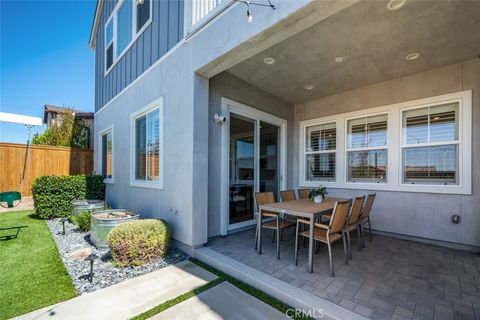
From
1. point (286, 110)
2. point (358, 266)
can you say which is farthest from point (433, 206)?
point (286, 110)

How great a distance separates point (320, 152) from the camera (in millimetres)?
6023

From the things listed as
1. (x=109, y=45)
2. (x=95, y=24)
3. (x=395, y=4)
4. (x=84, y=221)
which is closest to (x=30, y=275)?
(x=84, y=221)

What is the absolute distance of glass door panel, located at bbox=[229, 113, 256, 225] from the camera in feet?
15.9

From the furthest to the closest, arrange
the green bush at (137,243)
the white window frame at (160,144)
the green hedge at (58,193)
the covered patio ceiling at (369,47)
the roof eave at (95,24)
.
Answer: the roof eave at (95,24) < the green hedge at (58,193) < the white window frame at (160,144) < the green bush at (137,243) < the covered patio ceiling at (369,47)

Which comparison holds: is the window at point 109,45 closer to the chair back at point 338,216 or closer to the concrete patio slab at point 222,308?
the concrete patio slab at point 222,308

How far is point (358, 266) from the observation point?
3.13m

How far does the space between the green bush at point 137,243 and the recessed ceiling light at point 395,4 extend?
448 cm

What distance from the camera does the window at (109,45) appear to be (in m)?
7.32

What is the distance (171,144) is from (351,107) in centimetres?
438

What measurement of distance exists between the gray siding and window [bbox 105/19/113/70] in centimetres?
37

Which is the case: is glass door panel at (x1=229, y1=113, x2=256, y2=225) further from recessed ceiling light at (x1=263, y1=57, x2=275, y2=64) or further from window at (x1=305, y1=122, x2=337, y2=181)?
window at (x1=305, y1=122, x2=337, y2=181)

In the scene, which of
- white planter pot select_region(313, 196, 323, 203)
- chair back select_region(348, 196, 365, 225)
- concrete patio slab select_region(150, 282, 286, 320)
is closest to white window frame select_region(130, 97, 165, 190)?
concrete patio slab select_region(150, 282, 286, 320)

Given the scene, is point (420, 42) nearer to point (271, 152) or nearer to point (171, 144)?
point (271, 152)

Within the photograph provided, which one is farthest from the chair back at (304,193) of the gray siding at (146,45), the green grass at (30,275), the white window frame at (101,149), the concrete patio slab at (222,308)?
the white window frame at (101,149)
